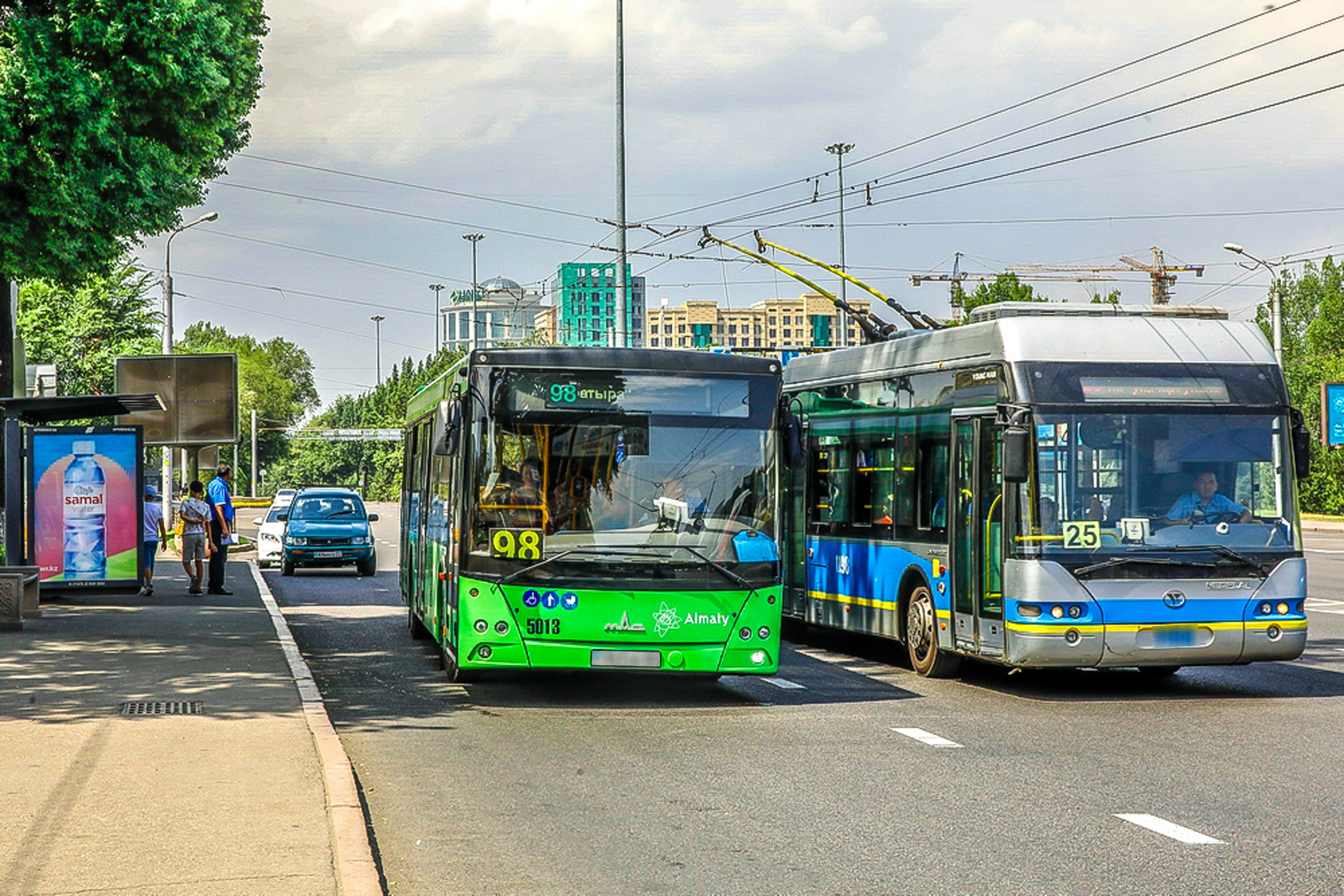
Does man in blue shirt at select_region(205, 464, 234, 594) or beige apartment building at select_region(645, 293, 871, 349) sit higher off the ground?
beige apartment building at select_region(645, 293, 871, 349)

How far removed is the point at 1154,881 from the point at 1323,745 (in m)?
4.25

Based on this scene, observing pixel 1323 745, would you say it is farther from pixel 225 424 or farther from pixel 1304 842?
pixel 225 424

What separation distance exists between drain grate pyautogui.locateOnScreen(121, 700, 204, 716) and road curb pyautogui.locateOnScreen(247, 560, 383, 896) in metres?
0.74

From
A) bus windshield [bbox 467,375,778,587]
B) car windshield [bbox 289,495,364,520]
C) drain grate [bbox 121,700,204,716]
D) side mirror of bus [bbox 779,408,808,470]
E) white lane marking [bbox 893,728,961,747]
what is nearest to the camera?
white lane marking [bbox 893,728,961,747]

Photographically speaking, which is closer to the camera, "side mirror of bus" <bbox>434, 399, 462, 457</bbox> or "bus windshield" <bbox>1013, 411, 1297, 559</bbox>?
"bus windshield" <bbox>1013, 411, 1297, 559</bbox>

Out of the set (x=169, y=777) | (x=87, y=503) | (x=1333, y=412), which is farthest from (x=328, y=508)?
(x=1333, y=412)

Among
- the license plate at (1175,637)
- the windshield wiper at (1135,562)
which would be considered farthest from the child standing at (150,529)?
the license plate at (1175,637)

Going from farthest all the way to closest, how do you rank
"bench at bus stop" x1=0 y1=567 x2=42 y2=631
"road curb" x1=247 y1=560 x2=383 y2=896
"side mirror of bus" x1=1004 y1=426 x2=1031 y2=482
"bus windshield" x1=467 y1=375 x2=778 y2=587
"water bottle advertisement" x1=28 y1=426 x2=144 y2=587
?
"water bottle advertisement" x1=28 y1=426 x2=144 y2=587 → "bench at bus stop" x1=0 y1=567 x2=42 y2=631 → "bus windshield" x1=467 y1=375 x2=778 y2=587 → "side mirror of bus" x1=1004 y1=426 x2=1031 y2=482 → "road curb" x1=247 y1=560 x2=383 y2=896

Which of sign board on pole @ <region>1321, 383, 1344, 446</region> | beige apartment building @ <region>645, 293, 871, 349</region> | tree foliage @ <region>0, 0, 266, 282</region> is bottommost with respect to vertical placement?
sign board on pole @ <region>1321, 383, 1344, 446</region>

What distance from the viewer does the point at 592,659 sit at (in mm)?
12391

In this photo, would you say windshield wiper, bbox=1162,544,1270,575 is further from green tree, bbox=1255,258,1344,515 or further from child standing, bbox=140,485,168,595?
green tree, bbox=1255,258,1344,515

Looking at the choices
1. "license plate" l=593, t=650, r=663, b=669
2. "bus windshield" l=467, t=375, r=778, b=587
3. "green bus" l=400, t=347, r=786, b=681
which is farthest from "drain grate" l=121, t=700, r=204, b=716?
"license plate" l=593, t=650, r=663, b=669

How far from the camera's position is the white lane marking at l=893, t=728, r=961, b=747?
34.7 ft

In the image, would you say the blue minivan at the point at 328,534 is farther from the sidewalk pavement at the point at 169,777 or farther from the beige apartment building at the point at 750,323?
the beige apartment building at the point at 750,323
